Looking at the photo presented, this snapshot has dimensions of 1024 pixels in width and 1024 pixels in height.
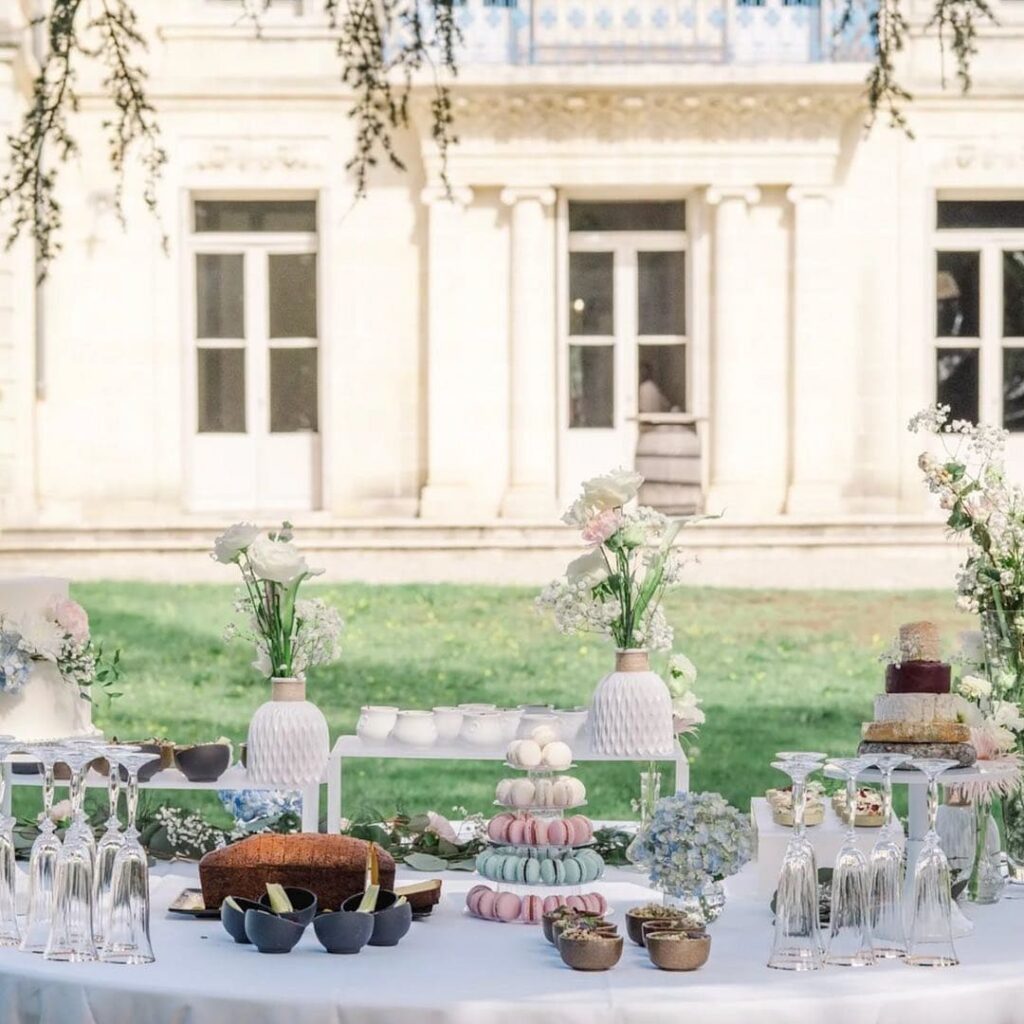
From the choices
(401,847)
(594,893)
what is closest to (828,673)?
(401,847)

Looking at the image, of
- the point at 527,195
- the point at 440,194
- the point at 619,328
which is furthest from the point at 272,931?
the point at 619,328

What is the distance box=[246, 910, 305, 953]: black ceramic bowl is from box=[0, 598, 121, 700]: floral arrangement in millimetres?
1565

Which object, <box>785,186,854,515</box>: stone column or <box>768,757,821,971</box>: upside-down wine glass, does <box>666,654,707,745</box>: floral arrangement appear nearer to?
<box>768,757,821,971</box>: upside-down wine glass

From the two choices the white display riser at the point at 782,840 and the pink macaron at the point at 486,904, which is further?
the white display riser at the point at 782,840

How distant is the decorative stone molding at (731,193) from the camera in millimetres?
15773

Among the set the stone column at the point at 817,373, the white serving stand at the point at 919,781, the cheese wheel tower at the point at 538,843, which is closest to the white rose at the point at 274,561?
the cheese wheel tower at the point at 538,843

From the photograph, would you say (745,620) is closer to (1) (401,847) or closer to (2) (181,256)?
(2) (181,256)

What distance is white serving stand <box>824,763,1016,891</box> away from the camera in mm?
4172

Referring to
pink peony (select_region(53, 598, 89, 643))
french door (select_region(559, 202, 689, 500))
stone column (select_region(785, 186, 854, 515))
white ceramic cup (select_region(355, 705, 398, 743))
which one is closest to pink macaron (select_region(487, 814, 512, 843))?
white ceramic cup (select_region(355, 705, 398, 743))

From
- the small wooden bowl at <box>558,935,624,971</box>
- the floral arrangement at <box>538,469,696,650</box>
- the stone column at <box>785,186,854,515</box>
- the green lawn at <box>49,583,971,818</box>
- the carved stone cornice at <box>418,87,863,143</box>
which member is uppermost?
the carved stone cornice at <box>418,87,863,143</box>

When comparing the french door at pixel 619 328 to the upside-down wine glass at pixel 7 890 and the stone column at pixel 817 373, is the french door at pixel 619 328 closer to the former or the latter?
the stone column at pixel 817 373

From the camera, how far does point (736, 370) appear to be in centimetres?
1602

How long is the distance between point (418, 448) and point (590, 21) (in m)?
3.44

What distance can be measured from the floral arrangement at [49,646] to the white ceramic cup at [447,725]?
0.79 m
